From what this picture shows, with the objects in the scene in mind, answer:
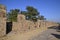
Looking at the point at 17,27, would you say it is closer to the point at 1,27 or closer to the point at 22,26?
the point at 22,26

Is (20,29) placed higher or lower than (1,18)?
lower

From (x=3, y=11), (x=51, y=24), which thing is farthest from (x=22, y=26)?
(x=51, y=24)

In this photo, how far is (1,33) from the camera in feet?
48.5

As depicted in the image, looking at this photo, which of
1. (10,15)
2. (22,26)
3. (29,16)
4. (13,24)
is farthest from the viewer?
(29,16)

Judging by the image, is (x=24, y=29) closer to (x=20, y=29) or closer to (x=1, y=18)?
(x=20, y=29)

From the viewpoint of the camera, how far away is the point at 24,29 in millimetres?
23203

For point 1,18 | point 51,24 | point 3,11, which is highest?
point 3,11

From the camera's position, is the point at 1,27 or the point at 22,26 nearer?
the point at 1,27

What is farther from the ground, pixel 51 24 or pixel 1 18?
pixel 1 18

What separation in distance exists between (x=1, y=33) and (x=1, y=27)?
0.77 metres

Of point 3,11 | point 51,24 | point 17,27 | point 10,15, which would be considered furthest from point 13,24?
point 10,15

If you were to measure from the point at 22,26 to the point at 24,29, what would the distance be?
88 centimetres

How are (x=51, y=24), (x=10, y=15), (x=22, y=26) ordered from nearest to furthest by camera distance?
(x=22, y=26), (x=51, y=24), (x=10, y=15)

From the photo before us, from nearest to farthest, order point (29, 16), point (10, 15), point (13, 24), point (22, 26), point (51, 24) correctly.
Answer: point (13, 24) < point (22, 26) < point (51, 24) < point (10, 15) < point (29, 16)
